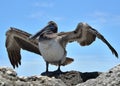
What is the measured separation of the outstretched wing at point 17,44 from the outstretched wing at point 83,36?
6.76ft

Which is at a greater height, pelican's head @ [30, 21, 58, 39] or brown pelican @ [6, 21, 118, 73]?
pelican's head @ [30, 21, 58, 39]

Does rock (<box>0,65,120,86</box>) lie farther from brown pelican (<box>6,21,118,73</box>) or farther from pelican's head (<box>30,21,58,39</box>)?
pelican's head (<box>30,21,58,39</box>)

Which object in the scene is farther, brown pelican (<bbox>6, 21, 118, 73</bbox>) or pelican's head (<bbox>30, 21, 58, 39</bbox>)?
pelican's head (<bbox>30, 21, 58, 39</bbox>)

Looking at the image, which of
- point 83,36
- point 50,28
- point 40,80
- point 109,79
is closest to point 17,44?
point 50,28

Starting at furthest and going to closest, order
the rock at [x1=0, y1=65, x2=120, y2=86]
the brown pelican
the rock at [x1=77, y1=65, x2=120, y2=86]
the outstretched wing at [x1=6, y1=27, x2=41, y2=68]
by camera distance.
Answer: the outstretched wing at [x1=6, y1=27, x2=41, y2=68], the brown pelican, the rock at [x1=77, y1=65, x2=120, y2=86], the rock at [x1=0, y1=65, x2=120, y2=86]

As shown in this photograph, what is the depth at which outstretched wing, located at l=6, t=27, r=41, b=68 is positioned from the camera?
1717 centimetres

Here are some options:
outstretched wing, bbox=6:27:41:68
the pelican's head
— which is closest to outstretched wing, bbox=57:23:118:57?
the pelican's head

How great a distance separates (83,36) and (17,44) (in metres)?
4.07

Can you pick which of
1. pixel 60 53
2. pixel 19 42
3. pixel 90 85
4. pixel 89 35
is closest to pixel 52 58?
pixel 60 53

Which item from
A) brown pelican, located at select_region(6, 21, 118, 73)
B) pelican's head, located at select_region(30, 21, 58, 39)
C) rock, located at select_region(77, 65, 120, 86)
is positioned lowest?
rock, located at select_region(77, 65, 120, 86)

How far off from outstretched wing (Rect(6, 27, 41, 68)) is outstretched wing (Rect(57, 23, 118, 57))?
206 cm

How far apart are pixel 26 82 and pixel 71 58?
33.6ft

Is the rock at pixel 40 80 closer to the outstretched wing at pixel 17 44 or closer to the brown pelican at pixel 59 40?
the brown pelican at pixel 59 40

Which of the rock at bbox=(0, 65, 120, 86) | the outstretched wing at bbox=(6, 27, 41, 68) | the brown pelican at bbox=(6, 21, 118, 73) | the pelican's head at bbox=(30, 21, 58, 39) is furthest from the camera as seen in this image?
the outstretched wing at bbox=(6, 27, 41, 68)
